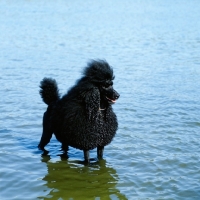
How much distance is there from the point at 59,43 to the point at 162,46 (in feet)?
14.7

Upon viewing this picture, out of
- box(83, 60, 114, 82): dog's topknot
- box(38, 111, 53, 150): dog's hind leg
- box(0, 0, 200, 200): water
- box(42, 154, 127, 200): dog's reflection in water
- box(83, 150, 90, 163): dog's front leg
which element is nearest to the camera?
box(42, 154, 127, 200): dog's reflection in water

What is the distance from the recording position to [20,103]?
438 inches

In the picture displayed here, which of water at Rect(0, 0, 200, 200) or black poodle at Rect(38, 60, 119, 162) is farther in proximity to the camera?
black poodle at Rect(38, 60, 119, 162)

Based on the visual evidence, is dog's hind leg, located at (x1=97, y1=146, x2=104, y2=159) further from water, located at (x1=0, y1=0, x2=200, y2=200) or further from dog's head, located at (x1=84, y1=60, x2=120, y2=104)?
dog's head, located at (x1=84, y1=60, x2=120, y2=104)

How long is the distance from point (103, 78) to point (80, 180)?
1533mm

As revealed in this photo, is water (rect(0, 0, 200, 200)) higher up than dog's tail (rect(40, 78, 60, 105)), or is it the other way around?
dog's tail (rect(40, 78, 60, 105))

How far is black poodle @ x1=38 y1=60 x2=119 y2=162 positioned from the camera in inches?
280

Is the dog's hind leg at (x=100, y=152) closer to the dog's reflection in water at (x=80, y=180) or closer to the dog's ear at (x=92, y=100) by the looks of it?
the dog's reflection in water at (x=80, y=180)

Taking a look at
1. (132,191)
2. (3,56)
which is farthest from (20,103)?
(3,56)

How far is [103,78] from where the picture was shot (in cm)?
708

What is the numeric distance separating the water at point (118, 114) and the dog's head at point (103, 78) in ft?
3.95

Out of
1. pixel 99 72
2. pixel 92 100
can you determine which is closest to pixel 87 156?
pixel 92 100

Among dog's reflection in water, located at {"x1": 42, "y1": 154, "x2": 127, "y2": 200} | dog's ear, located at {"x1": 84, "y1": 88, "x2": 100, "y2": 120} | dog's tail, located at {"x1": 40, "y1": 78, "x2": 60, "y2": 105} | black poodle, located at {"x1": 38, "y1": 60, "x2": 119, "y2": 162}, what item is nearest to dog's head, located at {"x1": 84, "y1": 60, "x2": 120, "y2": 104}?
black poodle, located at {"x1": 38, "y1": 60, "x2": 119, "y2": 162}

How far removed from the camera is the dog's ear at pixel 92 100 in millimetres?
7074
